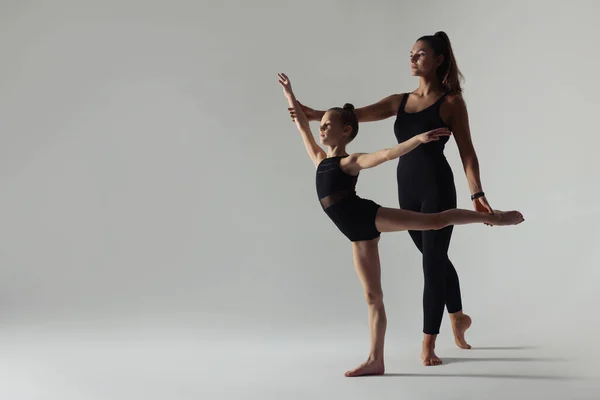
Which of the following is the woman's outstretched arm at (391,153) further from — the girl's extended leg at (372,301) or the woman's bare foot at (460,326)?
the woman's bare foot at (460,326)

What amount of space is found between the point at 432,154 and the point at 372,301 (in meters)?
0.97

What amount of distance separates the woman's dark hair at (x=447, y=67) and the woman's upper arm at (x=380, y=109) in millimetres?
283

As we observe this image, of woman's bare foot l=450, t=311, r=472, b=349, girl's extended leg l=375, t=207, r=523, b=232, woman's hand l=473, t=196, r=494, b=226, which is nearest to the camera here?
girl's extended leg l=375, t=207, r=523, b=232

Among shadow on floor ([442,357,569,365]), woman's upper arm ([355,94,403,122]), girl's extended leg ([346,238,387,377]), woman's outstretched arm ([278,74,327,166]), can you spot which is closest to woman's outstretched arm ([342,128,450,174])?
woman's outstretched arm ([278,74,327,166])

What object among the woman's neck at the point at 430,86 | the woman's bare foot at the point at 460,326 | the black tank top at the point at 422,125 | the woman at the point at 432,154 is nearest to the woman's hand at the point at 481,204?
the woman at the point at 432,154

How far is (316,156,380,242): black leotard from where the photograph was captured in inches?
167

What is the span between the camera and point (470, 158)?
4.68 meters

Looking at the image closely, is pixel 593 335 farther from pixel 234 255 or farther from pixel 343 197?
pixel 234 255

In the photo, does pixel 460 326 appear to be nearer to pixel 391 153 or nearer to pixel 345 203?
pixel 345 203

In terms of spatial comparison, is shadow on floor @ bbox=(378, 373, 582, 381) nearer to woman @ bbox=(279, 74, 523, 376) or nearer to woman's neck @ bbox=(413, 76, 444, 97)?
woman @ bbox=(279, 74, 523, 376)

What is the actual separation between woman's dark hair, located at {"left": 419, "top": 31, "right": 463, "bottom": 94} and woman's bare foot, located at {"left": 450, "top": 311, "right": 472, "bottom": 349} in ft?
4.47

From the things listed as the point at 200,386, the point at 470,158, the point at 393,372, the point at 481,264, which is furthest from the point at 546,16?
the point at 200,386

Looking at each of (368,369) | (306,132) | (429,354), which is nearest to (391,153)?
(306,132)

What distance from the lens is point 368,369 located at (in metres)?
4.33
